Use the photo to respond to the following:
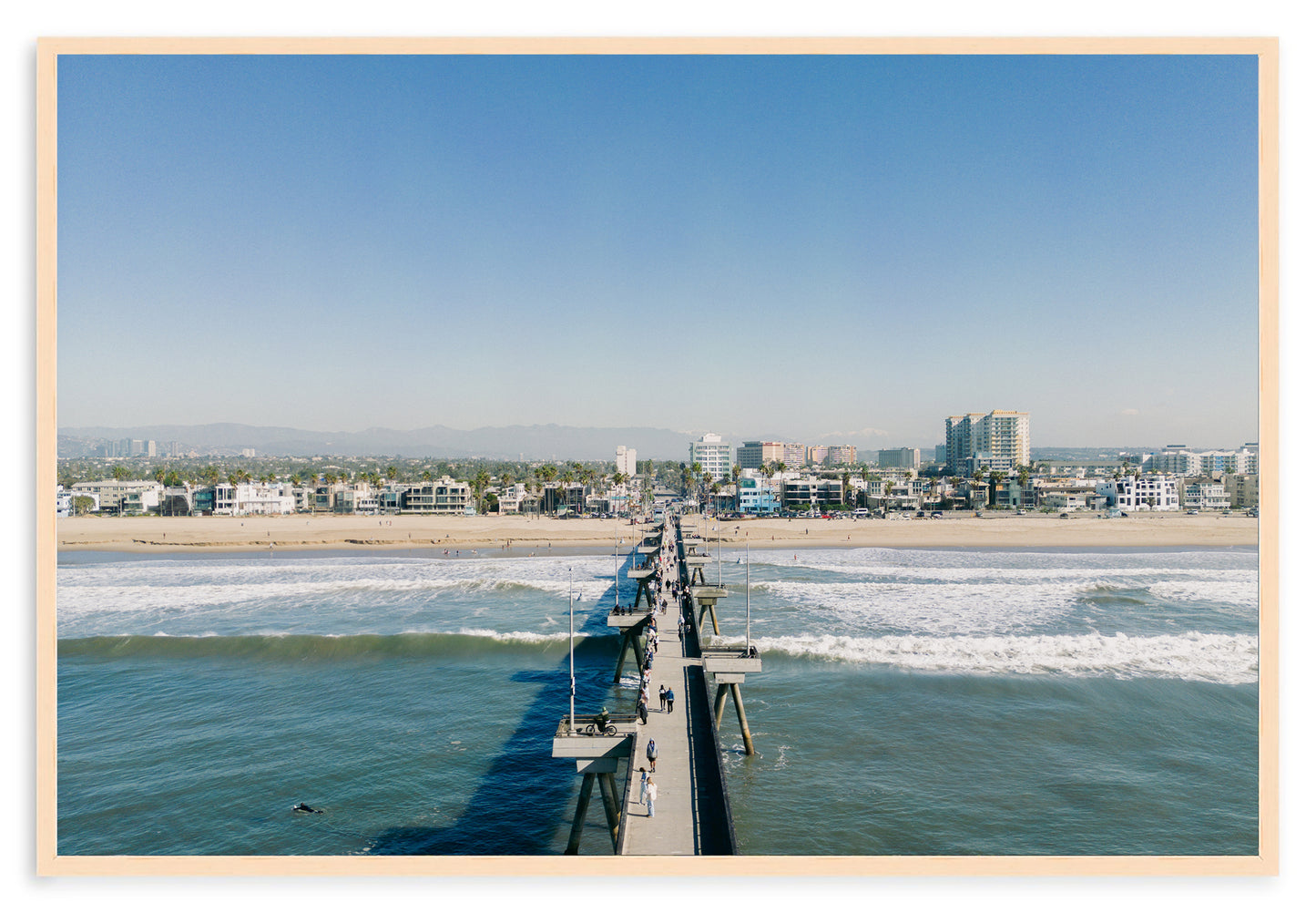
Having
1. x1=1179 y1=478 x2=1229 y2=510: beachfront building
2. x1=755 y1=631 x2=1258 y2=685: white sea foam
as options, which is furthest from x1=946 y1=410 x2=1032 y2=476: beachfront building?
x1=755 y1=631 x2=1258 y2=685: white sea foam

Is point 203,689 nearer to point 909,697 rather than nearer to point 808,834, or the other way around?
point 808,834

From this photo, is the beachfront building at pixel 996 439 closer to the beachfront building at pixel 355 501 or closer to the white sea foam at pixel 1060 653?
the beachfront building at pixel 355 501

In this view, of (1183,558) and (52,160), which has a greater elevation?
(52,160)

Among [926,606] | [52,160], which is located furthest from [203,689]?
[926,606]

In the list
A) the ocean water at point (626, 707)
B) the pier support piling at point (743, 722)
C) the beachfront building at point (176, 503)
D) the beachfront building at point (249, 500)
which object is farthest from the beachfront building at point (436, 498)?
the pier support piling at point (743, 722)

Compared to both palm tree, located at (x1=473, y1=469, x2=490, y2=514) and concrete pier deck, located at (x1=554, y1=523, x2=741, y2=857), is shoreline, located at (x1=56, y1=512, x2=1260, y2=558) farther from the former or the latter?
concrete pier deck, located at (x1=554, y1=523, x2=741, y2=857)

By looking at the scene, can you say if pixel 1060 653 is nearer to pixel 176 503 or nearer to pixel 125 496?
pixel 176 503
